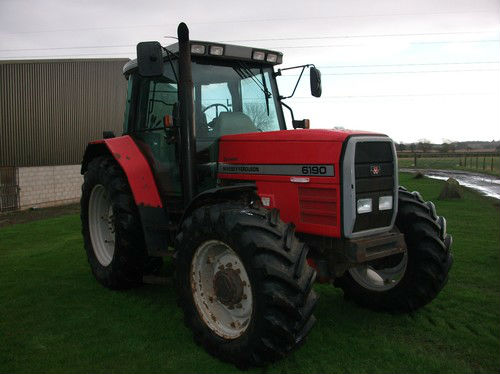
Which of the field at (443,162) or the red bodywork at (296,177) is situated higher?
the red bodywork at (296,177)

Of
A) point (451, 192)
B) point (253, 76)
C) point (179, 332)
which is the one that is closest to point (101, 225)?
point (179, 332)

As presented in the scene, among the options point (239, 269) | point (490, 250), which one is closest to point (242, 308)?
point (239, 269)

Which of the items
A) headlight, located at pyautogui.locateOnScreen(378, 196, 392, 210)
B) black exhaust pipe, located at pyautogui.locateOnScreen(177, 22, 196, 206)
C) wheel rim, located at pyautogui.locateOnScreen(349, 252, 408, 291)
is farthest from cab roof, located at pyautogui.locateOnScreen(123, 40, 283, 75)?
wheel rim, located at pyautogui.locateOnScreen(349, 252, 408, 291)

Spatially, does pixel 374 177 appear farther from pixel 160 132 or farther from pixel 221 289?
pixel 160 132

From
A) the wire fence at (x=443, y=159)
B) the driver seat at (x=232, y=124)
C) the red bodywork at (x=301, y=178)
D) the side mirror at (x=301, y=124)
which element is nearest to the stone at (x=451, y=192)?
the side mirror at (x=301, y=124)

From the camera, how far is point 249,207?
3.41m

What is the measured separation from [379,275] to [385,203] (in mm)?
1010

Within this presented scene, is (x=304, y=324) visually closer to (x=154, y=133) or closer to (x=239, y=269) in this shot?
(x=239, y=269)

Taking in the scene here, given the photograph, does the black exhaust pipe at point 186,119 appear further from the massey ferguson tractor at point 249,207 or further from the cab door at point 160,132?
the cab door at point 160,132

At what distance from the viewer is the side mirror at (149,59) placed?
142 inches

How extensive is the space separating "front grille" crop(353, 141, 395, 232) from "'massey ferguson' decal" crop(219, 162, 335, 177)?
8.7 inches

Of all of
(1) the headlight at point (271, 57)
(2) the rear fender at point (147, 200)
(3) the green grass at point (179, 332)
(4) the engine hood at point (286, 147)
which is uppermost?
(1) the headlight at point (271, 57)

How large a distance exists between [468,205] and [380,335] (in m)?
8.92

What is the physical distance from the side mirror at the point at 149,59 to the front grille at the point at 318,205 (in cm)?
145
